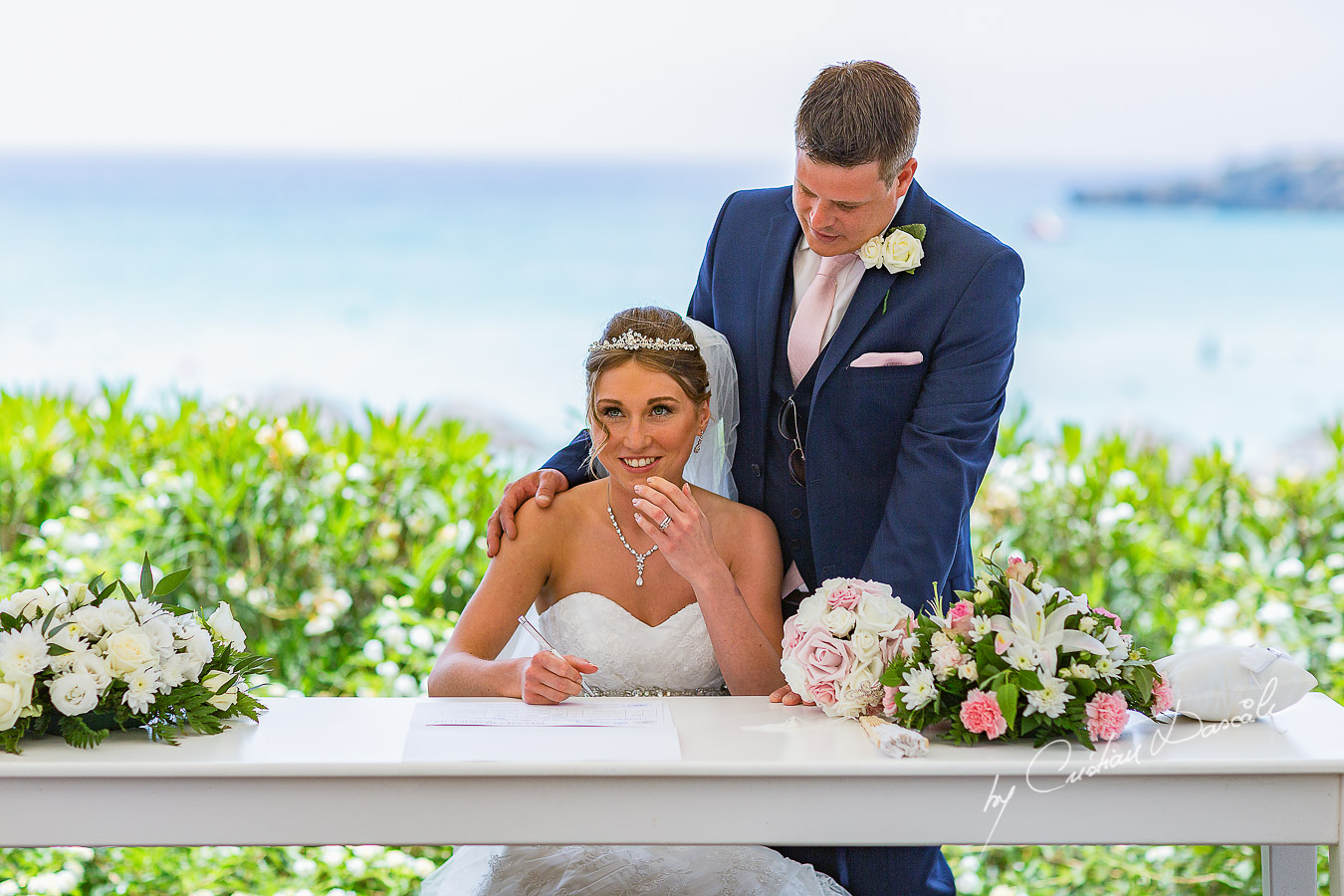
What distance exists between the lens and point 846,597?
2.26 metres

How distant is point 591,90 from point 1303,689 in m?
13.7

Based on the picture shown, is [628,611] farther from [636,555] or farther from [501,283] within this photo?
[501,283]

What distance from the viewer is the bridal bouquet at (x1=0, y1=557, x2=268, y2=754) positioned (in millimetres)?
1984

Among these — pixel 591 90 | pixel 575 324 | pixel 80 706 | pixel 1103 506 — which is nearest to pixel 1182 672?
pixel 80 706

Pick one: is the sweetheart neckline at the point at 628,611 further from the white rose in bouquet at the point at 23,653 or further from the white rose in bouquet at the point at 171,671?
the white rose in bouquet at the point at 23,653

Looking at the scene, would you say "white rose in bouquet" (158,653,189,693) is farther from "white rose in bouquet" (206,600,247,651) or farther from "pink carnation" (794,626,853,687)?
"pink carnation" (794,626,853,687)

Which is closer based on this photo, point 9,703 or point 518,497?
point 9,703

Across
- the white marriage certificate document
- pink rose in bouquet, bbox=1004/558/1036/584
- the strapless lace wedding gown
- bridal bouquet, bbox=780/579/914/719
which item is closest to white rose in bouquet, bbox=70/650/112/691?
the white marriage certificate document

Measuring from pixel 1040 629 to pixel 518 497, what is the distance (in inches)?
51.0

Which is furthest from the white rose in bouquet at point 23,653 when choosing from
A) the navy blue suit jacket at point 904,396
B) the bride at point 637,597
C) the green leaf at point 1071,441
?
the green leaf at point 1071,441

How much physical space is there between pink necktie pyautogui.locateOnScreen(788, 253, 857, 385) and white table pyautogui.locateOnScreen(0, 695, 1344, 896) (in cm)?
102

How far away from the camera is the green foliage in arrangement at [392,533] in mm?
4203

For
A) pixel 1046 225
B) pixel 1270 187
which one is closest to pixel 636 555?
pixel 1270 187

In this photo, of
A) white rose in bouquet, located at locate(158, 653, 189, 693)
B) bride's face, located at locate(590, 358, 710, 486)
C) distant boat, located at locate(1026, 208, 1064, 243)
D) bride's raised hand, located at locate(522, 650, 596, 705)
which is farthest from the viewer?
distant boat, located at locate(1026, 208, 1064, 243)
